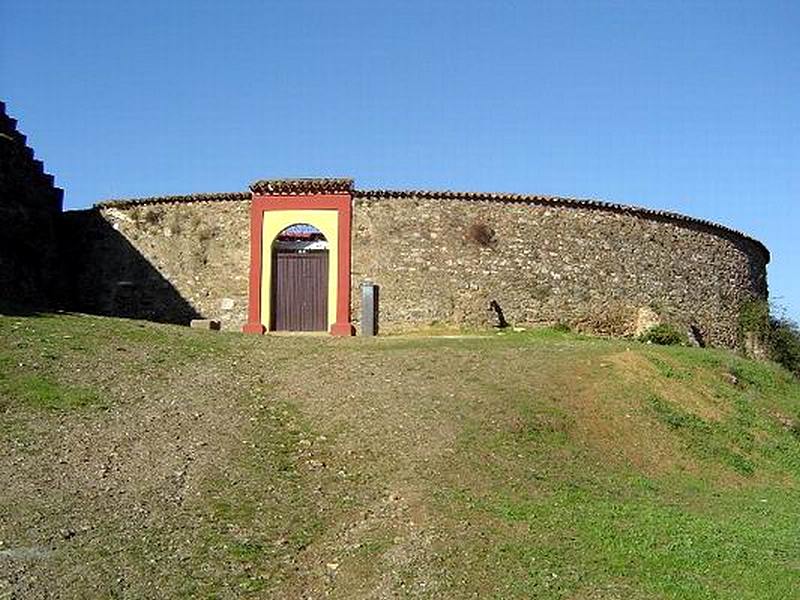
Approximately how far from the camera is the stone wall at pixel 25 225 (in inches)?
958

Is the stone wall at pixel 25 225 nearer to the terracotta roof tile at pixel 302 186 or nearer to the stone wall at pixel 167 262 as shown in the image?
the stone wall at pixel 167 262

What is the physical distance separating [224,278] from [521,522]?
17067 millimetres

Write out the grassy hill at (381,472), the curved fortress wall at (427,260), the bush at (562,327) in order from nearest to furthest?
1. the grassy hill at (381,472)
2. the curved fortress wall at (427,260)
3. the bush at (562,327)

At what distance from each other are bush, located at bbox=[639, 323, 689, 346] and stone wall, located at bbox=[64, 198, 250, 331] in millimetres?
11468

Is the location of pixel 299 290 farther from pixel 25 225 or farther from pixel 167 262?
pixel 25 225

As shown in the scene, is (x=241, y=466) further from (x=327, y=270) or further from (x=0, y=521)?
(x=327, y=270)

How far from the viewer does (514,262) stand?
84.9ft

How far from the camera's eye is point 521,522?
1032 centimetres

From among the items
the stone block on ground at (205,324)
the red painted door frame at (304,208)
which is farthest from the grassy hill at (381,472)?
the red painted door frame at (304,208)

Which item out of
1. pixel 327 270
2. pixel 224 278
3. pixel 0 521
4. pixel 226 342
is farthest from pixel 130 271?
pixel 0 521

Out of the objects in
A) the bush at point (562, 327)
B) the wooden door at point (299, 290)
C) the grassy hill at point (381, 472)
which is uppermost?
the wooden door at point (299, 290)

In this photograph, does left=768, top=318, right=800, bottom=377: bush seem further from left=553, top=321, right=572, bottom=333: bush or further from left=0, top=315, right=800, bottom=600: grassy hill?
left=0, top=315, right=800, bottom=600: grassy hill

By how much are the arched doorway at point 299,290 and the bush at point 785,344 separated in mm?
15256

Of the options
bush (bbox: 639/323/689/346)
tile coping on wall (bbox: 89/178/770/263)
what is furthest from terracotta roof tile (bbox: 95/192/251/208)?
bush (bbox: 639/323/689/346)
